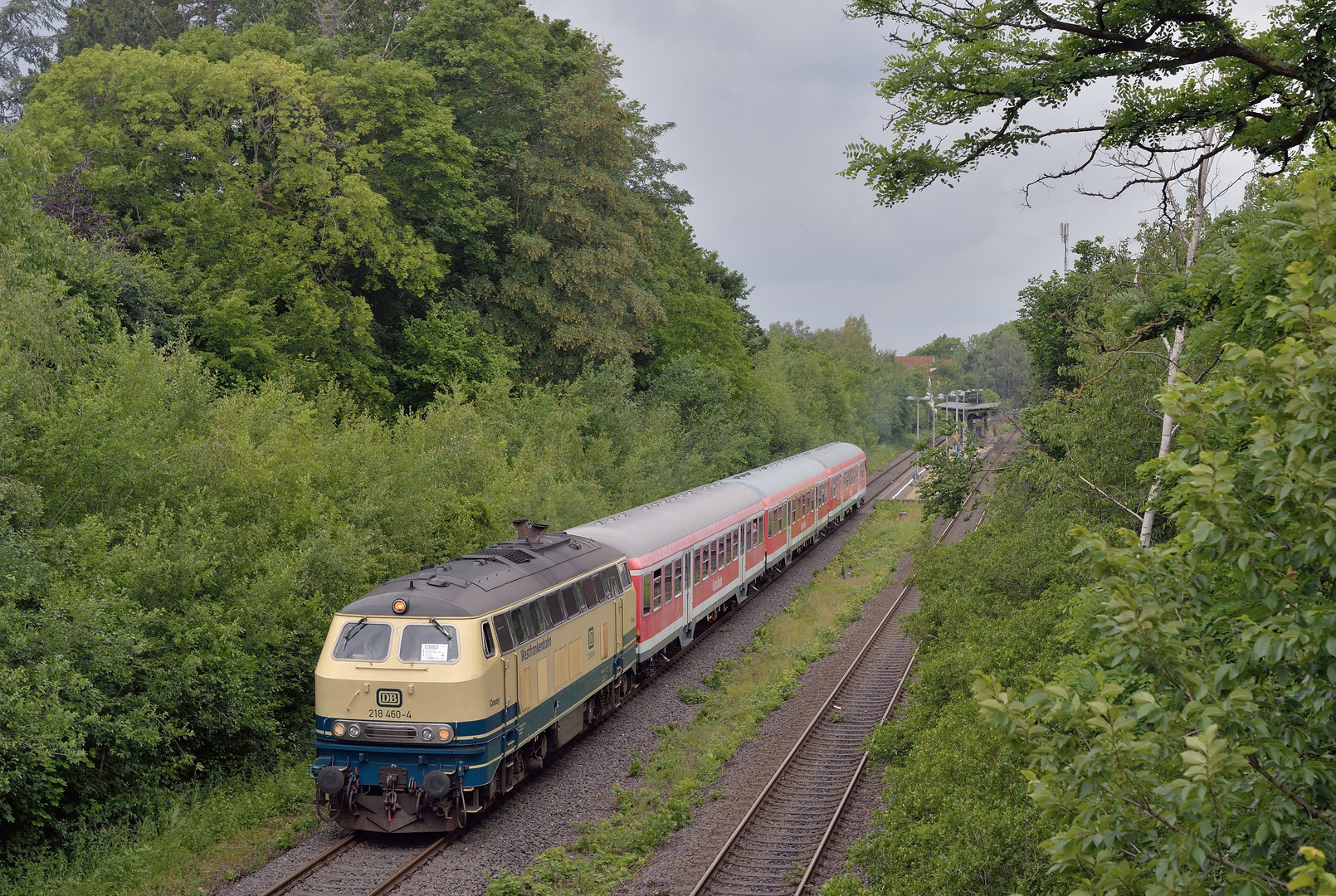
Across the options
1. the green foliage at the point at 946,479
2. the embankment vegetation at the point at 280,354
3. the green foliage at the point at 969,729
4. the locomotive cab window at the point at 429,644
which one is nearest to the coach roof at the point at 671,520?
the embankment vegetation at the point at 280,354

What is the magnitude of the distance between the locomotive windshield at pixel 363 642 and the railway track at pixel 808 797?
5285mm

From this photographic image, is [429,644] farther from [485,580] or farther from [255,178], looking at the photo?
[255,178]

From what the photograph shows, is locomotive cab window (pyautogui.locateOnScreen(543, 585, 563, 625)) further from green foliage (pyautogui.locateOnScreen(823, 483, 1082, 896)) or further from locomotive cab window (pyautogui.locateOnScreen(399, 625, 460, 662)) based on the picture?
green foliage (pyautogui.locateOnScreen(823, 483, 1082, 896))

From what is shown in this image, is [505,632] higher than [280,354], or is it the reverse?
[280,354]

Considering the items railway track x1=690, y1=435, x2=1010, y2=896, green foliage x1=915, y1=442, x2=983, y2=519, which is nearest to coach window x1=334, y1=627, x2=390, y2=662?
railway track x1=690, y1=435, x2=1010, y2=896

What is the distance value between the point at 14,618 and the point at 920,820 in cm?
1130

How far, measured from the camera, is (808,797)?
16172 mm

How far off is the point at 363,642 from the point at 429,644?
955 mm

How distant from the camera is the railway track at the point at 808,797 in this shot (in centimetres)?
1338

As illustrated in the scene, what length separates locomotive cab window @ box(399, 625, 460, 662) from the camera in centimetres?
1395

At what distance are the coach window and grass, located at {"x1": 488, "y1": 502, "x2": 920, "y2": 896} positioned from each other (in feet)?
11.3

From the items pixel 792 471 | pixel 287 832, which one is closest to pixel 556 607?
pixel 287 832

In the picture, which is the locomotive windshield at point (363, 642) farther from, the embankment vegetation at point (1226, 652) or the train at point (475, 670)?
the embankment vegetation at point (1226, 652)

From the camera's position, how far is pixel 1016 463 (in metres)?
24.4
